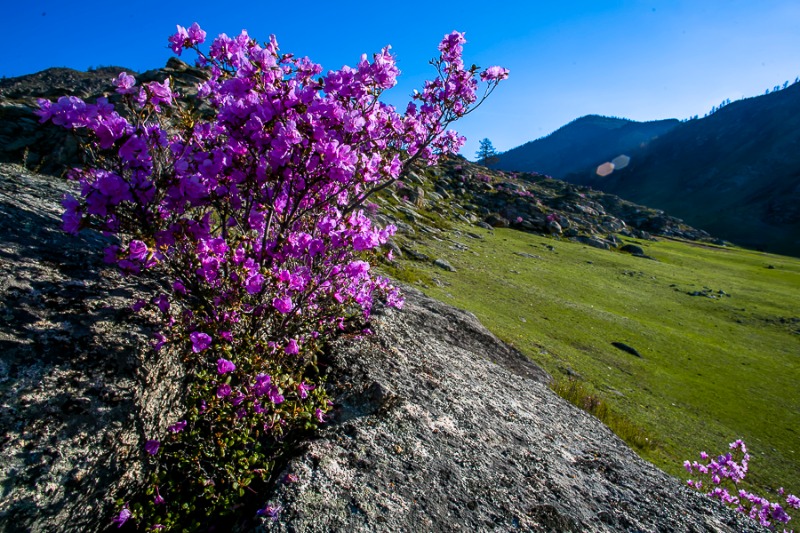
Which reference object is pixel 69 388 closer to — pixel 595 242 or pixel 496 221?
pixel 496 221

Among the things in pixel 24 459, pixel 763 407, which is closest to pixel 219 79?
pixel 24 459

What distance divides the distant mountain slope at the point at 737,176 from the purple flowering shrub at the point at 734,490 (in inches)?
4857

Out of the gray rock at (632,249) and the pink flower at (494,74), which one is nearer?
the pink flower at (494,74)

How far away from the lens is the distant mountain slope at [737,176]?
115m

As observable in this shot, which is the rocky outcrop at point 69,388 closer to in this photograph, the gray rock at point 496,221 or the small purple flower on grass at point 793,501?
the small purple flower on grass at point 793,501

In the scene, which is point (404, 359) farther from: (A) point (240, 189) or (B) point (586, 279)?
(B) point (586, 279)

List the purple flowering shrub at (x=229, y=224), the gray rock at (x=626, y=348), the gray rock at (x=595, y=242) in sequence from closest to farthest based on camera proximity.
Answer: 1. the purple flowering shrub at (x=229, y=224)
2. the gray rock at (x=626, y=348)
3. the gray rock at (x=595, y=242)

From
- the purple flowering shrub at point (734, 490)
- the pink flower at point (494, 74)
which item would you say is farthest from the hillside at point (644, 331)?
the pink flower at point (494, 74)

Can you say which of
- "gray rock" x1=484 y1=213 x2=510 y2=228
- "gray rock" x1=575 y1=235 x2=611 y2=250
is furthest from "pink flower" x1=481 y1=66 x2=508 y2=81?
"gray rock" x1=575 y1=235 x2=611 y2=250

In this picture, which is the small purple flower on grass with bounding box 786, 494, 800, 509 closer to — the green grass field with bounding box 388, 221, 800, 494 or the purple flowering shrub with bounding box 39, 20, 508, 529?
the green grass field with bounding box 388, 221, 800, 494

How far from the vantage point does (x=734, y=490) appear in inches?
345

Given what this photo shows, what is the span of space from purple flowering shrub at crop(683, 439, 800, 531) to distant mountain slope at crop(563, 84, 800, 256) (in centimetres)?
12337

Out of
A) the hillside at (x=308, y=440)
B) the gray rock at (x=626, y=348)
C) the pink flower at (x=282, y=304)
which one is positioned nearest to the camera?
the hillside at (x=308, y=440)

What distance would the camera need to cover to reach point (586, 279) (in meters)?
25.1
